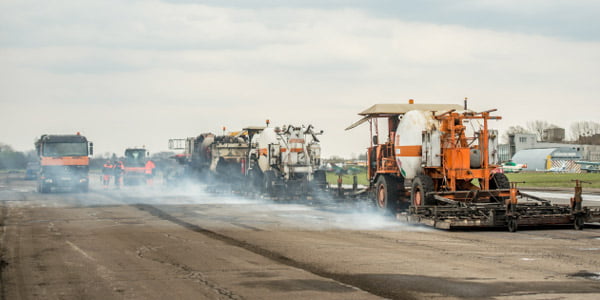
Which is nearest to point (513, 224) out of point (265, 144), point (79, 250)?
point (79, 250)

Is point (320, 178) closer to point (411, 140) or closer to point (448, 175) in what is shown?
point (411, 140)

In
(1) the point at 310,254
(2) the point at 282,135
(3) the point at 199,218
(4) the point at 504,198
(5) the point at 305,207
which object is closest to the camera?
(1) the point at 310,254

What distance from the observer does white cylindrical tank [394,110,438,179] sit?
2147 cm

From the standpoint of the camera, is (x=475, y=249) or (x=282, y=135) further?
(x=282, y=135)

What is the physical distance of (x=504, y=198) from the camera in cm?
1967

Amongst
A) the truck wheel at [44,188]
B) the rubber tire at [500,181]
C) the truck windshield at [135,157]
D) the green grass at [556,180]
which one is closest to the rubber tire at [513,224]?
the rubber tire at [500,181]

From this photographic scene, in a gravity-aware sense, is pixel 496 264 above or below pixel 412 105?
below

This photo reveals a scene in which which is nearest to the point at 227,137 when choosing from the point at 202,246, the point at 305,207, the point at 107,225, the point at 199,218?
the point at 305,207

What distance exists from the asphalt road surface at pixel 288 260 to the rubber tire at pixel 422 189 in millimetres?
931

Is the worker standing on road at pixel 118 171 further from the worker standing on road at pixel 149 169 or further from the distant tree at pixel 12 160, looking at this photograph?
the distant tree at pixel 12 160

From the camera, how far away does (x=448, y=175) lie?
20312 mm

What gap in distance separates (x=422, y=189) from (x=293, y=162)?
12.7 metres

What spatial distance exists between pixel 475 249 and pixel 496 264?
219 cm

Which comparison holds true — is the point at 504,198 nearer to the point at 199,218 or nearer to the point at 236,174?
the point at 199,218
